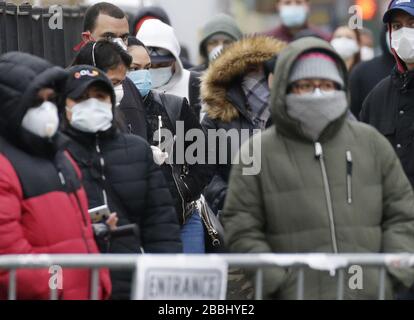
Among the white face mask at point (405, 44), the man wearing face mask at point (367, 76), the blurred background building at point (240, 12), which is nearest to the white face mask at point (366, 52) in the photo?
the blurred background building at point (240, 12)

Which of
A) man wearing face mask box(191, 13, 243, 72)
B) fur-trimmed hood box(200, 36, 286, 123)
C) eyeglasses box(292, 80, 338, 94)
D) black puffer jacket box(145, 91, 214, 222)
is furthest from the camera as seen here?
man wearing face mask box(191, 13, 243, 72)

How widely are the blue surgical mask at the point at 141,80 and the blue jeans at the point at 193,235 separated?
2.63 feet

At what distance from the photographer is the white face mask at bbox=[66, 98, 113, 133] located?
21.4 feet

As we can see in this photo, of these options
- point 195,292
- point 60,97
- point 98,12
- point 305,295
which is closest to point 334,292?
point 305,295

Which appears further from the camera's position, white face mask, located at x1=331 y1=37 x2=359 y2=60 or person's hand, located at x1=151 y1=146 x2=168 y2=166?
white face mask, located at x1=331 y1=37 x2=359 y2=60

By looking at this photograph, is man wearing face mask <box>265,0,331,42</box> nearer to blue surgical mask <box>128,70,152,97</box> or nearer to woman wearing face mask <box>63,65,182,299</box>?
blue surgical mask <box>128,70,152,97</box>

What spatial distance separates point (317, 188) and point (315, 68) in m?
0.56

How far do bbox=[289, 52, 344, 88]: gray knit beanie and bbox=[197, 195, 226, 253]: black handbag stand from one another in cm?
228

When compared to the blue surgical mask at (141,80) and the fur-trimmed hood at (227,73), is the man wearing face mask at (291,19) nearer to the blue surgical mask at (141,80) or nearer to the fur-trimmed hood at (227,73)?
the fur-trimmed hood at (227,73)

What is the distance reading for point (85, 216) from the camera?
20.2 feet

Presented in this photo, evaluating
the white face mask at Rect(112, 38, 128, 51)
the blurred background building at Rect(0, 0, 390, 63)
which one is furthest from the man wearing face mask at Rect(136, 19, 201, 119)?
the blurred background building at Rect(0, 0, 390, 63)

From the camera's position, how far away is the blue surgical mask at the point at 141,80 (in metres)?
8.11
